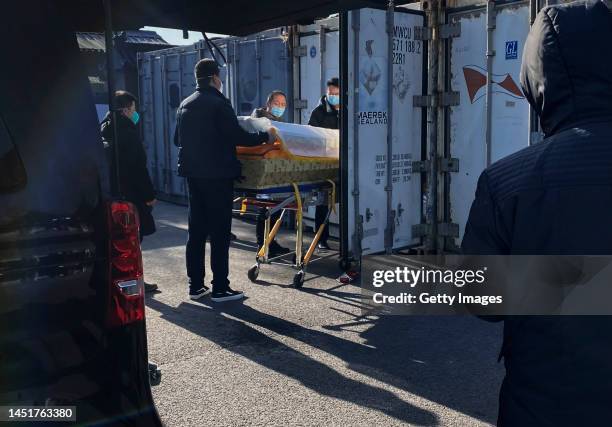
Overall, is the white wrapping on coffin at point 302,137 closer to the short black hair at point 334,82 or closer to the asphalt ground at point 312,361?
the short black hair at point 334,82

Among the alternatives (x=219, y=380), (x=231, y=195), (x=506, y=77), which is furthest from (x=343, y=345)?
(x=506, y=77)

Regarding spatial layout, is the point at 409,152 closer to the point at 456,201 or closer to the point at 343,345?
the point at 456,201

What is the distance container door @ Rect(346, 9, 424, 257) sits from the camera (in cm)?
650

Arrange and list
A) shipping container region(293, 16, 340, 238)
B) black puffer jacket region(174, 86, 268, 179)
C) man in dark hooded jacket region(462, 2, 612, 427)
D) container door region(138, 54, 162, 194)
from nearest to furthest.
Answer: man in dark hooded jacket region(462, 2, 612, 427) < black puffer jacket region(174, 86, 268, 179) < shipping container region(293, 16, 340, 238) < container door region(138, 54, 162, 194)

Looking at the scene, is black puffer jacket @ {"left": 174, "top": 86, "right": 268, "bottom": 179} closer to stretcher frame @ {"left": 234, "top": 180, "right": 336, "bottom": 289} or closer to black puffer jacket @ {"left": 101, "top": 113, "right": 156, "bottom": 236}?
stretcher frame @ {"left": 234, "top": 180, "right": 336, "bottom": 289}

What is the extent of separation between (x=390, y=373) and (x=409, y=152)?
332cm

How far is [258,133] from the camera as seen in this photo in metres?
6.02

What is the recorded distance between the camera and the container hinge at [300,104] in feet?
28.7

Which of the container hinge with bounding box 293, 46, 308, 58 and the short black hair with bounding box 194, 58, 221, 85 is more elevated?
the container hinge with bounding box 293, 46, 308, 58

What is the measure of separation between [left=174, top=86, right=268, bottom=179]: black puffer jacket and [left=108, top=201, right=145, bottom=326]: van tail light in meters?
3.49

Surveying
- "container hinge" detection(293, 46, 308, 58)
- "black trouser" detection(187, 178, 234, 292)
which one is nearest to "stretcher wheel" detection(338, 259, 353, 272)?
"black trouser" detection(187, 178, 234, 292)

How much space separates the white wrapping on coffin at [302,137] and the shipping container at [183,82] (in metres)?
2.46

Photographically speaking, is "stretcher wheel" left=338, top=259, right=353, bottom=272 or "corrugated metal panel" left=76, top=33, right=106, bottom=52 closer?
"stretcher wheel" left=338, top=259, right=353, bottom=272

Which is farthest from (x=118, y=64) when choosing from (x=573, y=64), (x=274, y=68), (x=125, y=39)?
(x=573, y=64)
